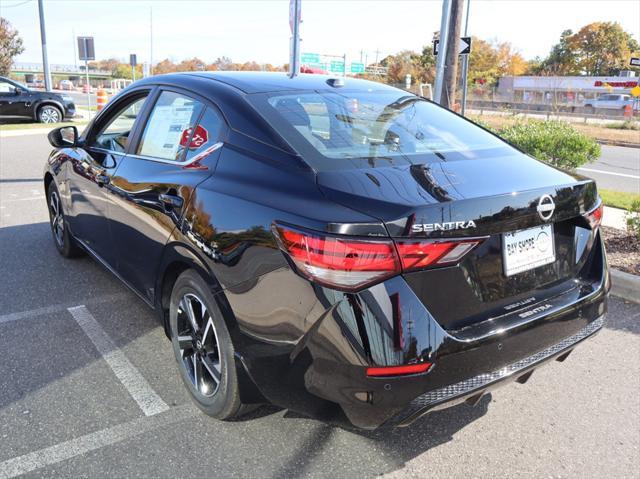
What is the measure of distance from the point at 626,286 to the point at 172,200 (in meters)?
3.66

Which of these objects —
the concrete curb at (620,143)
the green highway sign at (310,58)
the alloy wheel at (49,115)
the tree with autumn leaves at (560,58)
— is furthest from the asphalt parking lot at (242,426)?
the tree with autumn leaves at (560,58)

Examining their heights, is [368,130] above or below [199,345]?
above

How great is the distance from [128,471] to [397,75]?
60.9 m

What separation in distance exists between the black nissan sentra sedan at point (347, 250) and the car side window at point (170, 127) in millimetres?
13

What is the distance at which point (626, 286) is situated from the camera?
4.42 m

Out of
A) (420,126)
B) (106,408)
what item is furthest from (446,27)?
(106,408)

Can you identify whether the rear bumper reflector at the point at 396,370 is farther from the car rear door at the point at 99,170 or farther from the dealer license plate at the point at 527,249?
the car rear door at the point at 99,170

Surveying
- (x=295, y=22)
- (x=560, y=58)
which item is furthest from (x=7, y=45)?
(x=560, y=58)

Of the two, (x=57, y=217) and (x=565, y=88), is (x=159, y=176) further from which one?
(x=565, y=88)

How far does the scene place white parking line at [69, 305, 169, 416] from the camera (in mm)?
2830

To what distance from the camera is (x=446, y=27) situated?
9.09 metres

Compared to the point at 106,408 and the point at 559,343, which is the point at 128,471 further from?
the point at 559,343

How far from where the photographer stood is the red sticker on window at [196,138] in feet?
9.19

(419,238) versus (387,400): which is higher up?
(419,238)
